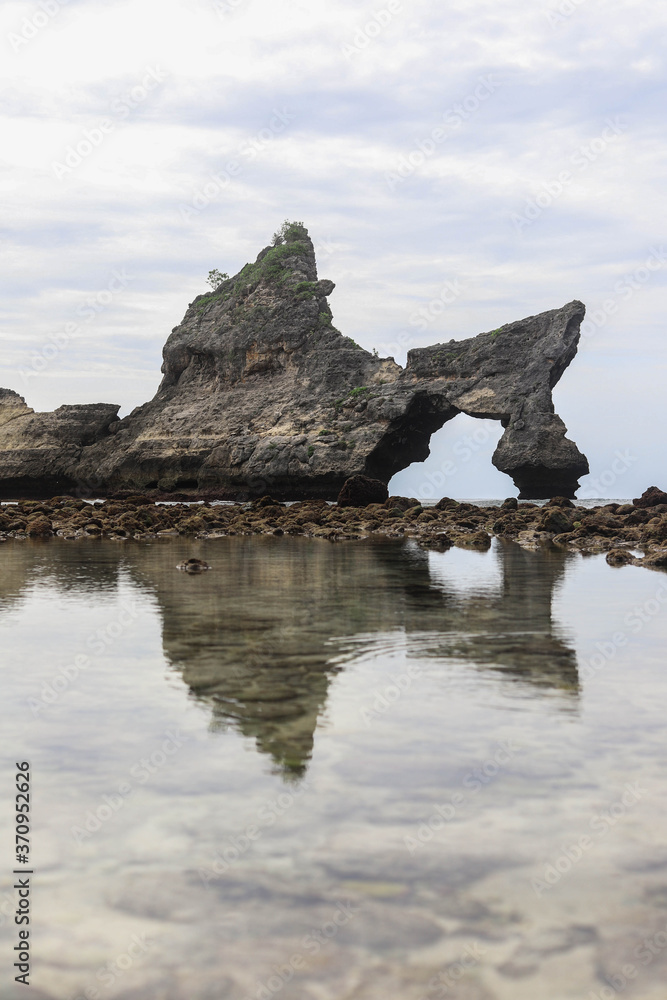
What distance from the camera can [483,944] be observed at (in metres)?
2.30

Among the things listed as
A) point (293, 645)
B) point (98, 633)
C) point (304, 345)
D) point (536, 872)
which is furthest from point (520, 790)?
point (304, 345)

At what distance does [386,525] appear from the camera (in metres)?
21.9

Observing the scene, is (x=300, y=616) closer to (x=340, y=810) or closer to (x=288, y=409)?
(x=340, y=810)

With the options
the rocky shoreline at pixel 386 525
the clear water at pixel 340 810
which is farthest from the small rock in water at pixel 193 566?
the rocky shoreline at pixel 386 525

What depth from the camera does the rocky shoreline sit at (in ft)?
57.0

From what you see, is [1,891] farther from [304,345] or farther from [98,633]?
[304,345]

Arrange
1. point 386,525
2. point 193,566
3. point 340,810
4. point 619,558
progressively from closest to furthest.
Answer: point 340,810, point 193,566, point 619,558, point 386,525

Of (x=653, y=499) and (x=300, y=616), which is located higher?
(x=653, y=499)

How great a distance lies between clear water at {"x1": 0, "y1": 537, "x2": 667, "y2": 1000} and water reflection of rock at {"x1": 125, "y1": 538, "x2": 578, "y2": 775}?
39mm

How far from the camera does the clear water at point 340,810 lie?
2.24 m

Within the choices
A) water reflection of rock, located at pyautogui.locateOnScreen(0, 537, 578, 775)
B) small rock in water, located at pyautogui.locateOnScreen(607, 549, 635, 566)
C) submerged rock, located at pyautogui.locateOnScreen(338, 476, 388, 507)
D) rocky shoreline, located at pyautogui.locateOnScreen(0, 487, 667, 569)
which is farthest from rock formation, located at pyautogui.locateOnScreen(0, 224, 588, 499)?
water reflection of rock, located at pyautogui.locateOnScreen(0, 537, 578, 775)

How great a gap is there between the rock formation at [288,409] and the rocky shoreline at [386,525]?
739 inches

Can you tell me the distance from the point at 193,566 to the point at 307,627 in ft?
16.2

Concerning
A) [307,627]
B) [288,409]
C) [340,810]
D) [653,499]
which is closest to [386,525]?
[653,499]
